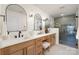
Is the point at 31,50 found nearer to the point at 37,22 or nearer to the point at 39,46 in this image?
the point at 39,46

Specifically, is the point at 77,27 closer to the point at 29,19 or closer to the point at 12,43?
the point at 29,19

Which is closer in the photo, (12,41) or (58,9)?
(12,41)

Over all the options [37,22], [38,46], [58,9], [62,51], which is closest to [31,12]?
[37,22]

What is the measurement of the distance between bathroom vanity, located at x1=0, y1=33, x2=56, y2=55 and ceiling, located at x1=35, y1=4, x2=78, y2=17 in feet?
1.11

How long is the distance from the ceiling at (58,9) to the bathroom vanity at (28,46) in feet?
1.11

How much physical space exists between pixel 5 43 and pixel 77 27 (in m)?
1.02

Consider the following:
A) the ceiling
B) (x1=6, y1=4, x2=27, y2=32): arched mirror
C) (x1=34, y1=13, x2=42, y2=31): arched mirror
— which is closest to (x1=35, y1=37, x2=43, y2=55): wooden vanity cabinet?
(x1=34, y1=13, x2=42, y2=31): arched mirror

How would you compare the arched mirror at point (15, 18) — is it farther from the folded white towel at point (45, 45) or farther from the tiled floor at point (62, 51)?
the tiled floor at point (62, 51)

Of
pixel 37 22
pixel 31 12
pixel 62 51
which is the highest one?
pixel 31 12

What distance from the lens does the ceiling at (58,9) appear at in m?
1.45

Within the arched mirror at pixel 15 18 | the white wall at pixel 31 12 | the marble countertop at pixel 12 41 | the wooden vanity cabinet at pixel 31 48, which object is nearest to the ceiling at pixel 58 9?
the white wall at pixel 31 12

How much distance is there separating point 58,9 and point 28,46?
0.71m

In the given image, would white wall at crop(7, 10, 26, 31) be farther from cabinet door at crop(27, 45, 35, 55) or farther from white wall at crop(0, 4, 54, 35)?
cabinet door at crop(27, 45, 35, 55)

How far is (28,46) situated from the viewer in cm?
147
